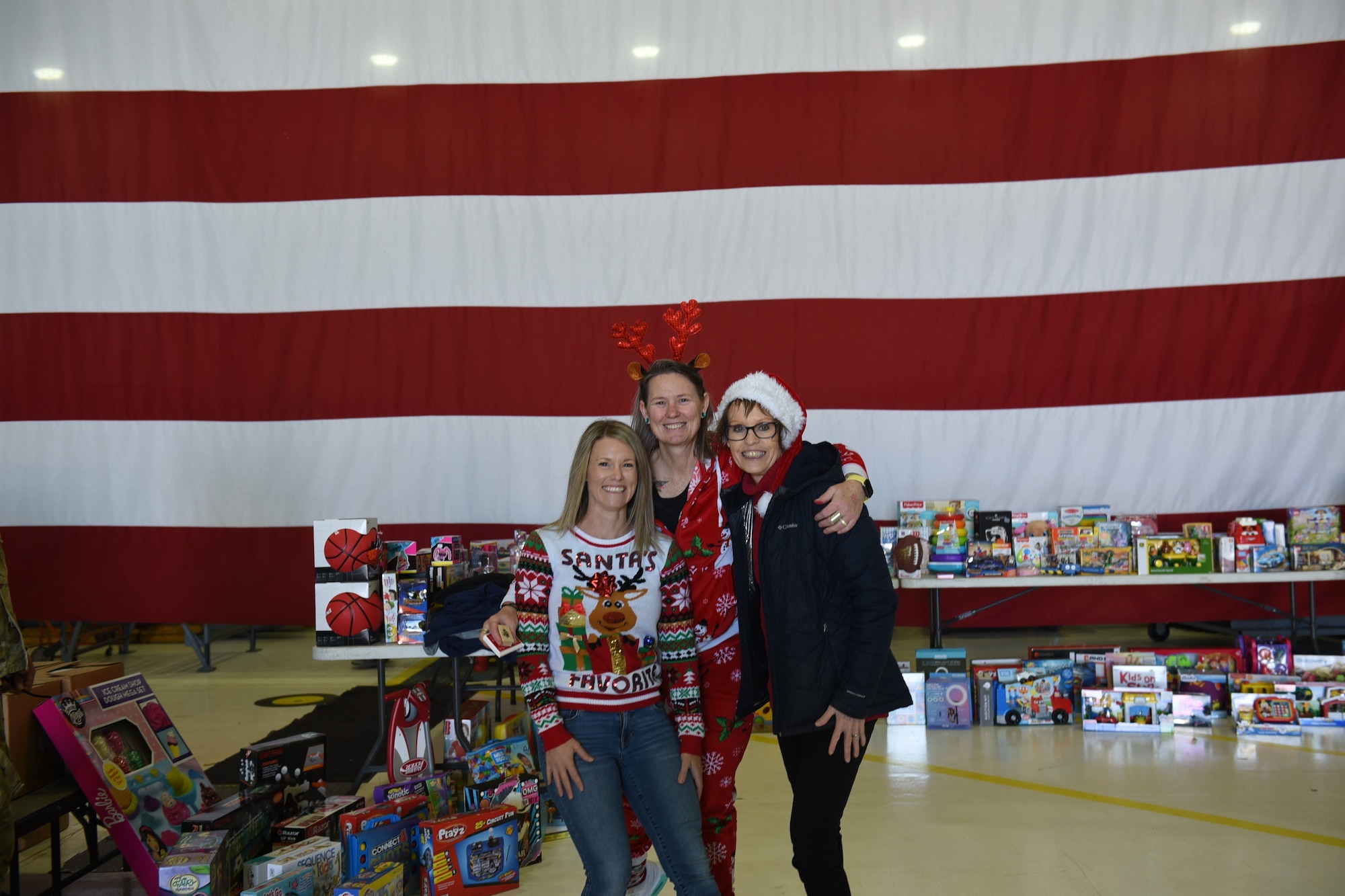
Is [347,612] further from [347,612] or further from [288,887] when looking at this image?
[288,887]

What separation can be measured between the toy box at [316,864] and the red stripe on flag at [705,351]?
231cm

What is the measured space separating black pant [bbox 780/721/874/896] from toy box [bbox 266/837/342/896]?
1319mm

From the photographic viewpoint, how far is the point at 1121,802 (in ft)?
10.5

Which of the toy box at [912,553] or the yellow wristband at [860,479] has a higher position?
the yellow wristband at [860,479]

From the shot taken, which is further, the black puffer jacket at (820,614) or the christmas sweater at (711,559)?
the christmas sweater at (711,559)

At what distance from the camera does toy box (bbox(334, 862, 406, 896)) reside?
2.43 meters

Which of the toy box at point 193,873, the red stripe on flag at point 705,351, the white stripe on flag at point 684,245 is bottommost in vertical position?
the toy box at point 193,873

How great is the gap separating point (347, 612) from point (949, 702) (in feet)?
7.86

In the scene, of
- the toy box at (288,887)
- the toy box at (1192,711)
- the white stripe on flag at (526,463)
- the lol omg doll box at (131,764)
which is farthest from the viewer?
the white stripe on flag at (526,463)

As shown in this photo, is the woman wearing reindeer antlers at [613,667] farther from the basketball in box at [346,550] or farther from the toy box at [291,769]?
the basketball in box at [346,550]

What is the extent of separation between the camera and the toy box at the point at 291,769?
2889 mm

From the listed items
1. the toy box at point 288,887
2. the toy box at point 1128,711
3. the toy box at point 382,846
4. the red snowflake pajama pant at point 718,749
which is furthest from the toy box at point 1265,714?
the toy box at point 288,887

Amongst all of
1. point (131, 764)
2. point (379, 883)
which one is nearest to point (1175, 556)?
point (379, 883)

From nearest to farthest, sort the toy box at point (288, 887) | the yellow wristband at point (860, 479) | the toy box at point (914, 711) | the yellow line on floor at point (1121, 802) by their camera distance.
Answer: the yellow wristband at point (860, 479)
the toy box at point (288, 887)
the yellow line on floor at point (1121, 802)
the toy box at point (914, 711)
